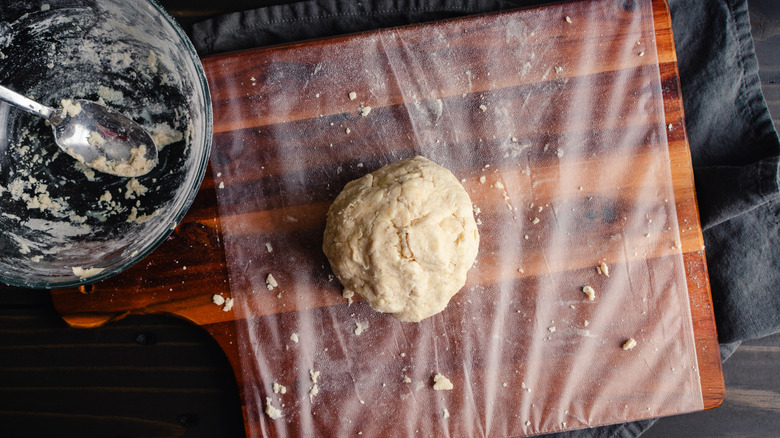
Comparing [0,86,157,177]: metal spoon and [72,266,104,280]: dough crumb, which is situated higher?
[0,86,157,177]: metal spoon

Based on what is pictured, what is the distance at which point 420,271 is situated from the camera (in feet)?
5.13

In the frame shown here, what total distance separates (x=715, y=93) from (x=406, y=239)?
141cm

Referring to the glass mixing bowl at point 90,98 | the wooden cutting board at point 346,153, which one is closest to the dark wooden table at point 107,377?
the wooden cutting board at point 346,153

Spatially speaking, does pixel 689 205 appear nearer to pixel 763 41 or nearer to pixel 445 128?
pixel 763 41

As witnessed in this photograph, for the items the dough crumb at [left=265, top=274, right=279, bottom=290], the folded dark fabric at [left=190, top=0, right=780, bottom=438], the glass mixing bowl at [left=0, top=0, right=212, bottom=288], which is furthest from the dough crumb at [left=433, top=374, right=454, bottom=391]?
the glass mixing bowl at [left=0, top=0, right=212, bottom=288]

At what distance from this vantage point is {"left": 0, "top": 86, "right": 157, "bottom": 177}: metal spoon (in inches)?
62.9

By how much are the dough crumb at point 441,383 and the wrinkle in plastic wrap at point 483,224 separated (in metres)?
0.02

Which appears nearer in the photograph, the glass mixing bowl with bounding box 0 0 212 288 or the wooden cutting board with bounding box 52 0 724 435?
the glass mixing bowl with bounding box 0 0 212 288

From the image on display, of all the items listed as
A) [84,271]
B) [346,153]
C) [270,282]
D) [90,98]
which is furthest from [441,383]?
[90,98]

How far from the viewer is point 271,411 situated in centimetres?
179

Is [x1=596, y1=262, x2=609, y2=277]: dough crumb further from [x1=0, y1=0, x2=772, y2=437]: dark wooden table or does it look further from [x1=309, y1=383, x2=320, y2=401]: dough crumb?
[x1=0, y1=0, x2=772, y2=437]: dark wooden table

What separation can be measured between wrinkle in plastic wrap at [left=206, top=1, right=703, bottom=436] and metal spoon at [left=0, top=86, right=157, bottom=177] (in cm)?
27

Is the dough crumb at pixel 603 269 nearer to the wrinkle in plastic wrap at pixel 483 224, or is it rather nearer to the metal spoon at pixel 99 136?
the wrinkle in plastic wrap at pixel 483 224

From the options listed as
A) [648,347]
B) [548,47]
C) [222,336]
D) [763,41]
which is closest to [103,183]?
[222,336]
